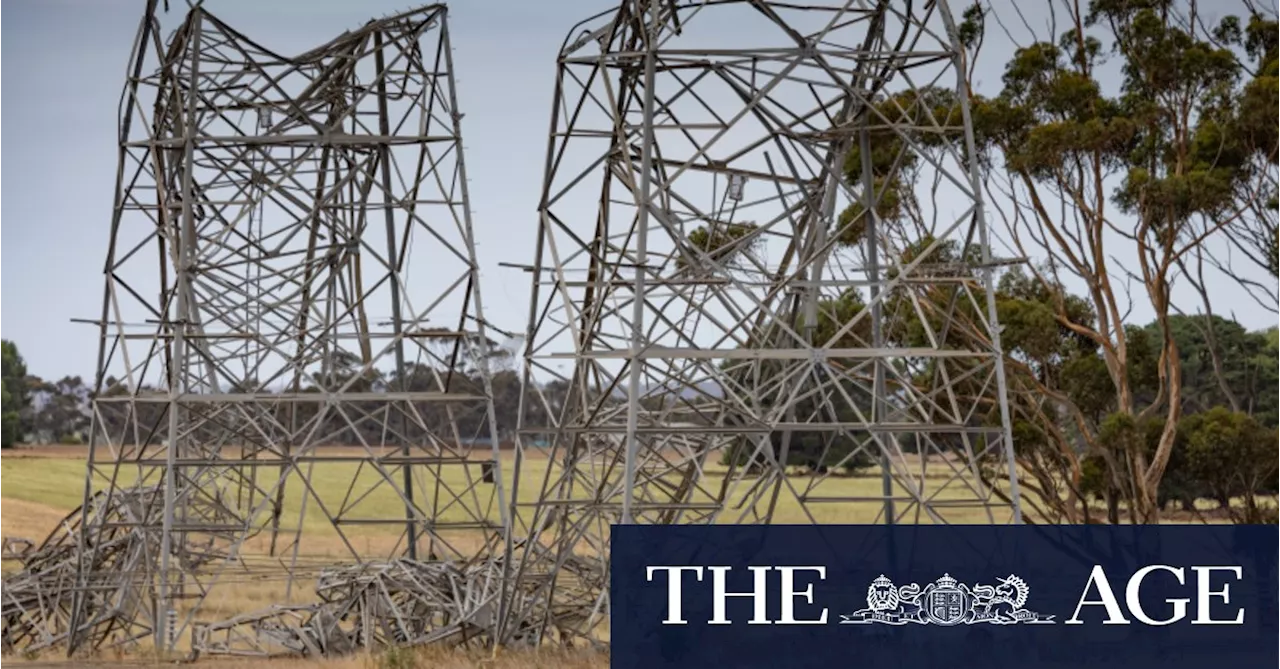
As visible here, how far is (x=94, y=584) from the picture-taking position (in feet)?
110

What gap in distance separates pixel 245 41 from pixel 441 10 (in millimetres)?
3599

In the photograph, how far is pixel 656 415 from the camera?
3158cm

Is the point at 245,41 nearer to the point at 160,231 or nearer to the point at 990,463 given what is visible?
the point at 160,231

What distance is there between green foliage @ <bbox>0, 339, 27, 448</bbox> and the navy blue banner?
202 ft

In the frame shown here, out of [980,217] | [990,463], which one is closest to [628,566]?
[980,217]

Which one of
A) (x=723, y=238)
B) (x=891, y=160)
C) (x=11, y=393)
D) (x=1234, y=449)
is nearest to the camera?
(x=723, y=238)

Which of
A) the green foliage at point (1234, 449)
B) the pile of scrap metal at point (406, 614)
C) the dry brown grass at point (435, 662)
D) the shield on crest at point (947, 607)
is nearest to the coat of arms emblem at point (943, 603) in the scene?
the shield on crest at point (947, 607)

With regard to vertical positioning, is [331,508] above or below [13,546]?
above

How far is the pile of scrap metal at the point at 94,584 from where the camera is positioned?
32.8m

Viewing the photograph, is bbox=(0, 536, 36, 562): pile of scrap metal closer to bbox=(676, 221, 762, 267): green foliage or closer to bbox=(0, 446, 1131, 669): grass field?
bbox=(0, 446, 1131, 669): grass field

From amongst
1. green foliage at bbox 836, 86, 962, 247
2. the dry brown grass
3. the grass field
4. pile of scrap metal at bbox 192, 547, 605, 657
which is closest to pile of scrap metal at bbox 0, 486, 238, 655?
the grass field

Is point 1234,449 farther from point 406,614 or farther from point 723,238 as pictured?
point 406,614

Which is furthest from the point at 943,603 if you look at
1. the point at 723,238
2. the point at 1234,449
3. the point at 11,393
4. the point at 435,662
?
the point at 11,393

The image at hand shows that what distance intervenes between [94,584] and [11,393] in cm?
6429
